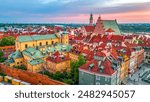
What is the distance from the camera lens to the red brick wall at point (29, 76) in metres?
3.15

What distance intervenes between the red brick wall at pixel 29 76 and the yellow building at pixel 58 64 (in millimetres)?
599

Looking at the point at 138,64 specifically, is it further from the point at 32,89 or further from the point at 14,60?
the point at 32,89

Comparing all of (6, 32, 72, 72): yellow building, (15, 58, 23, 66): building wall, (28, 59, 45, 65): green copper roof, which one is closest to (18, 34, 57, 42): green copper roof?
(6, 32, 72, 72): yellow building

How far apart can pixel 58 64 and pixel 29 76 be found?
0.65 m

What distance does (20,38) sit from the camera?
5.30m

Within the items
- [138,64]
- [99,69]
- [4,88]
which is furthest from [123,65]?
[4,88]

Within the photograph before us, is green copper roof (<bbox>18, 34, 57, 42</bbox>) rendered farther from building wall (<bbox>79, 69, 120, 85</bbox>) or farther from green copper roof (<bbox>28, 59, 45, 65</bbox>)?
building wall (<bbox>79, 69, 120, 85</bbox>)

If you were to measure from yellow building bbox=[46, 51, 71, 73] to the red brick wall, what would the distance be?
0.60 meters

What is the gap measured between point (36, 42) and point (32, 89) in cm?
417

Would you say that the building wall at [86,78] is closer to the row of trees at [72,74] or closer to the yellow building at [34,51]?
the row of trees at [72,74]

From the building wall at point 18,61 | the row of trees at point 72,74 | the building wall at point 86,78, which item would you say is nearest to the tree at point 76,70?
the row of trees at point 72,74

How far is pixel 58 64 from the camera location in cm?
396

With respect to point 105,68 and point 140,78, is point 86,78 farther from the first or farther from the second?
point 140,78

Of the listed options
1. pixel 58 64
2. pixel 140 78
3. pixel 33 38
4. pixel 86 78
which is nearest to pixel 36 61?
pixel 58 64
